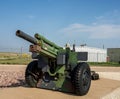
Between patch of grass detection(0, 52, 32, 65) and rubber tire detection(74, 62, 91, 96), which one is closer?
rubber tire detection(74, 62, 91, 96)

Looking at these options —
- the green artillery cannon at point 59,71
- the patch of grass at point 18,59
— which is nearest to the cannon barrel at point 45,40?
the green artillery cannon at point 59,71

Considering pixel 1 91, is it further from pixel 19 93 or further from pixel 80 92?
pixel 80 92

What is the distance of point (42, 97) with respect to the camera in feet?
29.2

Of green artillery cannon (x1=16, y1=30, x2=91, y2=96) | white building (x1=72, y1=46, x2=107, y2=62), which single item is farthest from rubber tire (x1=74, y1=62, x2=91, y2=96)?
white building (x1=72, y1=46, x2=107, y2=62)

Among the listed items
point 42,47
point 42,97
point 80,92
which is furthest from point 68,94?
point 42,47

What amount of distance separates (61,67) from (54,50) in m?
0.67

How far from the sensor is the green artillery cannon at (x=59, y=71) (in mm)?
9586

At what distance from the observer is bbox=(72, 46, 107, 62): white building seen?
51.1 meters

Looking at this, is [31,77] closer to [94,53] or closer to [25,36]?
[25,36]

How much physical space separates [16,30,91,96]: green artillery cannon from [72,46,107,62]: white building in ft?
130

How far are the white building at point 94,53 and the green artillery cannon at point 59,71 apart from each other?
39480 millimetres

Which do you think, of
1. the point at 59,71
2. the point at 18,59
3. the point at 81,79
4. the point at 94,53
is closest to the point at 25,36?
the point at 59,71

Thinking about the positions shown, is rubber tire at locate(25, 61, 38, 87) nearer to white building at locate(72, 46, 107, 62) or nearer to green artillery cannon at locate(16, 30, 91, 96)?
green artillery cannon at locate(16, 30, 91, 96)

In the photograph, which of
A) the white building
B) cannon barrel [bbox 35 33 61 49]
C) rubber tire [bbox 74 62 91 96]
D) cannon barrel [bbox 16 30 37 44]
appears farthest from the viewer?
the white building
